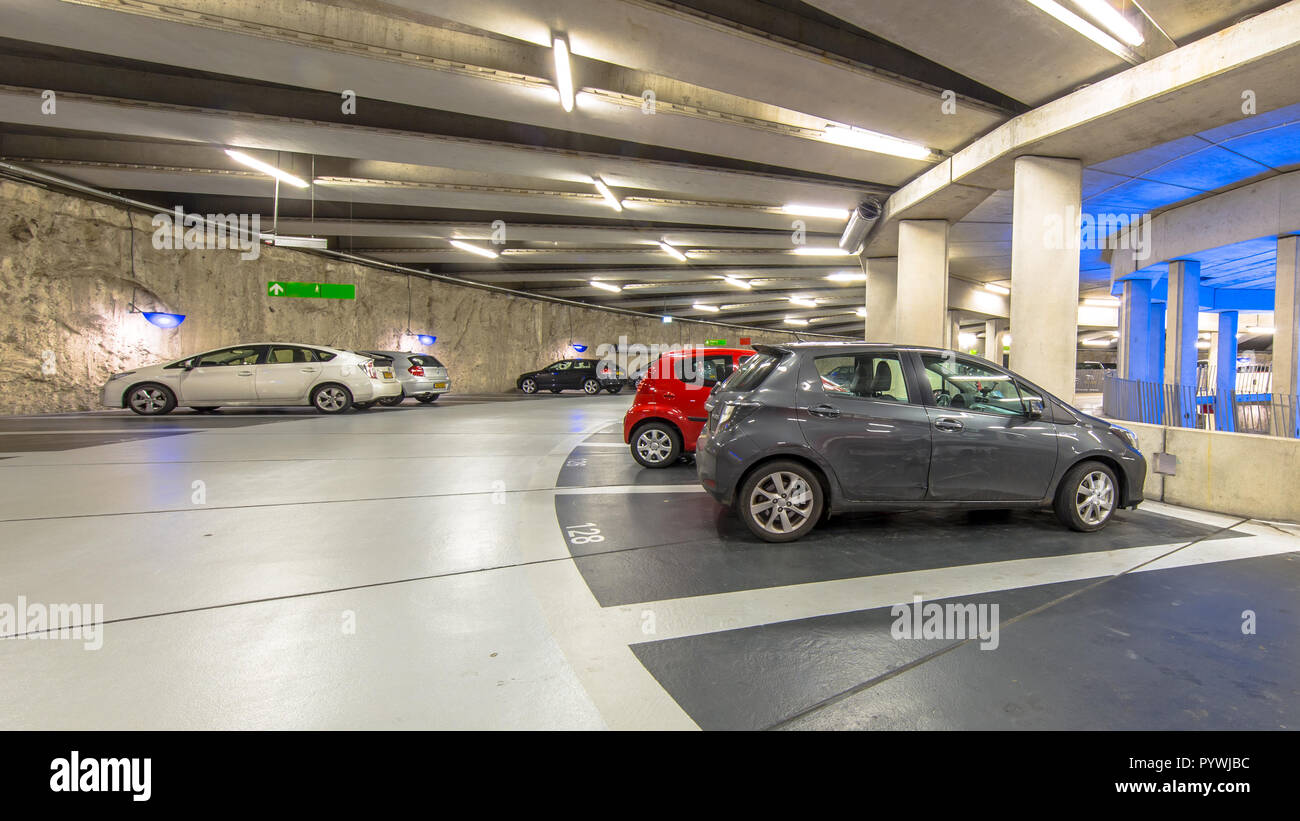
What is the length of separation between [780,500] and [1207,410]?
219 inches

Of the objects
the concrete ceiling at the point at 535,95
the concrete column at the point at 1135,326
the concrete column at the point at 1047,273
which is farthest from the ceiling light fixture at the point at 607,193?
the concrete column at the point at 1135,326

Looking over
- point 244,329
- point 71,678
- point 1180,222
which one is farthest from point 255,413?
point 1180,222

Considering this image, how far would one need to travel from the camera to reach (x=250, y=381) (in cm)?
1202

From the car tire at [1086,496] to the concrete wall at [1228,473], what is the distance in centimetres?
166

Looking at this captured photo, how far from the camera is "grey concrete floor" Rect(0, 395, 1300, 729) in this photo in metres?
2.28

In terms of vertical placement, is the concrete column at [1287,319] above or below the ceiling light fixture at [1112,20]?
below

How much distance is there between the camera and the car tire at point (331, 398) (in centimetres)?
1257

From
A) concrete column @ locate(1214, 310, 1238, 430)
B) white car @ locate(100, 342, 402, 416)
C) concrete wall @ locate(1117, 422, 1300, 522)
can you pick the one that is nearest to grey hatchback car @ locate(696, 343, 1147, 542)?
concrete wall @ locate(1117, 422, 1300, 522)

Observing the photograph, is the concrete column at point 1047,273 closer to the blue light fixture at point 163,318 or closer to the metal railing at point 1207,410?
the metal railing at point 1207,410

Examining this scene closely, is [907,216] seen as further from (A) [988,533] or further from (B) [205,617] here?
(B) [205,617]

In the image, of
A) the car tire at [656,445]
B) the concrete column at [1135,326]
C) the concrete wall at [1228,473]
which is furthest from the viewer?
the concrete column at [1135,326]

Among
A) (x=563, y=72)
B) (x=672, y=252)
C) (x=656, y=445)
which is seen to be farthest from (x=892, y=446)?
(x=672, y=252)

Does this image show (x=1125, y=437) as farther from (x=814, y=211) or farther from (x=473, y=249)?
(x=473, y=249)

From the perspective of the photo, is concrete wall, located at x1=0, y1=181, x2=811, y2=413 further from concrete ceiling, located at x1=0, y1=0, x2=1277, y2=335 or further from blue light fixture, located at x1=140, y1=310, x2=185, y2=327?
concrete ceiling, located at x1=0, y1=0, x2=1277, y2=335
